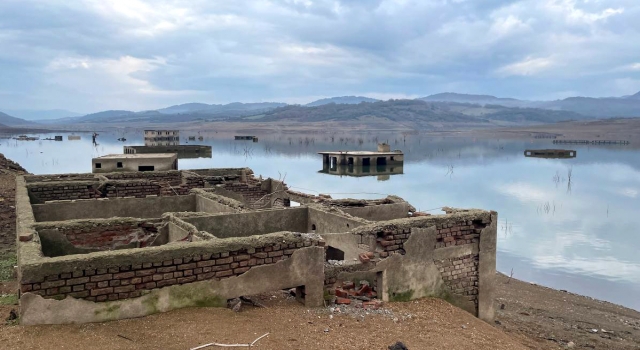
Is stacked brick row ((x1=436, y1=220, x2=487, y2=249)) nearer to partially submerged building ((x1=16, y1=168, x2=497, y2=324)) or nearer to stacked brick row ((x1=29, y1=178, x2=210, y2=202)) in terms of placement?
partially submerged building ((x1=16, y1=168, x2=497, y2=324))

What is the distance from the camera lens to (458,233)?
10453mm

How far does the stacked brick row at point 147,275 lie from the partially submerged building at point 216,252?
0.01 meters

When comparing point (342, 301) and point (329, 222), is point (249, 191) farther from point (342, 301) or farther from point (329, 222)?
point (342, 301)

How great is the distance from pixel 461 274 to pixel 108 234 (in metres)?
6.95

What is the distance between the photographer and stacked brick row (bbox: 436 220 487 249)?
33.4 ft

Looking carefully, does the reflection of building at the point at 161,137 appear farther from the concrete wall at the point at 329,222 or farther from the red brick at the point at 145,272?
the red brick at the point at 145,272

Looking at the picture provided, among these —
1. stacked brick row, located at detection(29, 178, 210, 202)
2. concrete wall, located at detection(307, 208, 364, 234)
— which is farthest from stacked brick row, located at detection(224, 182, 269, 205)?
concrete wall, located at detection(307, 208, 364, 234)

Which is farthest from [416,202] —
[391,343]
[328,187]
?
[391,343]

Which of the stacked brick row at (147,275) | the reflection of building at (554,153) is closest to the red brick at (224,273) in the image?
the stacked brick row at (147,275)

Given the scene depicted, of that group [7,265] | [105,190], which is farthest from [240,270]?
[105,190]

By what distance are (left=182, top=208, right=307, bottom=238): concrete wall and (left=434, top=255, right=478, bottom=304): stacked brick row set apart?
3.66m

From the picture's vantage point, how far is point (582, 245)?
2517 centimetres

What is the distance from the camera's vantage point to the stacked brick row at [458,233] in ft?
33.4

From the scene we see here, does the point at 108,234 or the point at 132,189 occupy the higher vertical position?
the point at 132,189
